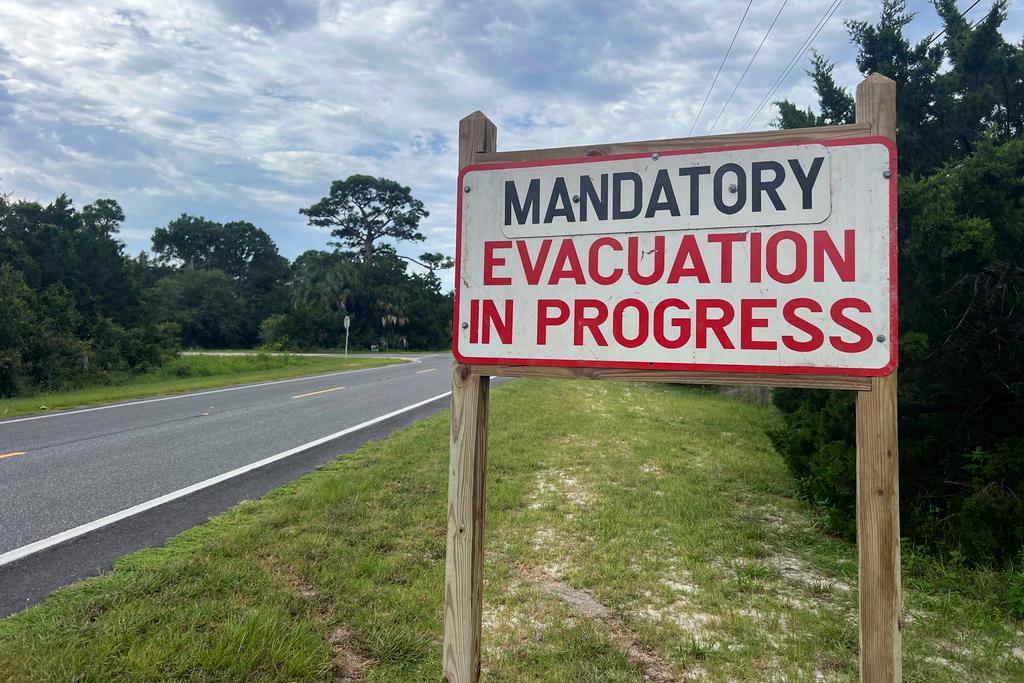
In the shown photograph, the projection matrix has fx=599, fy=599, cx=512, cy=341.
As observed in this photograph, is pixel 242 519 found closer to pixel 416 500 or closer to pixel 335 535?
pixel 335 535

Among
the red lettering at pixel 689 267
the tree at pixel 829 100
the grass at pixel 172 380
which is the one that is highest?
the tree at pixel 829 100

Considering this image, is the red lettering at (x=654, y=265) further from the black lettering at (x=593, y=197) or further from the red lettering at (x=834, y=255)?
the red lettering at (x=834, y=255)

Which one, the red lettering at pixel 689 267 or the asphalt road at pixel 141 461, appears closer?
the red lettering at pixel 689 267

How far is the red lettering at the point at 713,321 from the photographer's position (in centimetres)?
198

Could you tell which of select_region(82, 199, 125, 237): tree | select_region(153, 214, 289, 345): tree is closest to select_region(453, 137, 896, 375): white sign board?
select_region(82, 199, 125, 237): tree

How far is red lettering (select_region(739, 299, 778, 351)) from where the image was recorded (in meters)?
1.93

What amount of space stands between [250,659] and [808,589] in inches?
119

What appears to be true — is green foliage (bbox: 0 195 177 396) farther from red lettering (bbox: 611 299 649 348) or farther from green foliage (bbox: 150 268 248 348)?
green foliage (bbox: 150 268 248 348)

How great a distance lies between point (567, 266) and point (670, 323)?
42cm

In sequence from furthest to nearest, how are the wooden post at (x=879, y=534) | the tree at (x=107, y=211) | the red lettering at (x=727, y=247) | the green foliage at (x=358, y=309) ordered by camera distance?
the green foliage at (x=358, y=309), the tree at (x=107, y=211), the red lettering at (x=727, y=247), the wooden post at (x=879, y=534)

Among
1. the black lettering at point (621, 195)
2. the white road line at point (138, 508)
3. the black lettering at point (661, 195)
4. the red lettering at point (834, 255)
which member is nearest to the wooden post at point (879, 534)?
the red lettering at point (834, 255)

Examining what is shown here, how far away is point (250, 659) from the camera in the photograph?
255cm

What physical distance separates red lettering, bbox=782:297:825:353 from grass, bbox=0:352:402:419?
501 inches

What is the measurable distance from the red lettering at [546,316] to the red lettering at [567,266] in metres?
0.08
